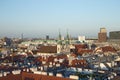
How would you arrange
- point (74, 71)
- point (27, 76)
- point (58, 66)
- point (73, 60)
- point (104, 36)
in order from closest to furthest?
point (27, 76), point (74, 71), point (58, 66), point (73, 60), point (104, 36)

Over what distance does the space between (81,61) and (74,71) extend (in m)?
15.7

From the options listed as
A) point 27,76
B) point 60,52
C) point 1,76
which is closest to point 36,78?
point 27,76

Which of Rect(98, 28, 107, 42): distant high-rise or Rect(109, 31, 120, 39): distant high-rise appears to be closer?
Rect(98, 28, 107, 42): distant high-rise

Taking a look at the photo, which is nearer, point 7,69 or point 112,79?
point 112,79

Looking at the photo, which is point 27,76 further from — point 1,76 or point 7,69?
point 7,69

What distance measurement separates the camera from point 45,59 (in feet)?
232

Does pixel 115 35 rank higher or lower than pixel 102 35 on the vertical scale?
lower

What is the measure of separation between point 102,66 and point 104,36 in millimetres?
106075

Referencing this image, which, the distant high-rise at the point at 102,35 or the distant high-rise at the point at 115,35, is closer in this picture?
the distant high-rise at the point at 102,35

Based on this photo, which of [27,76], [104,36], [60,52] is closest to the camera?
[27,76]

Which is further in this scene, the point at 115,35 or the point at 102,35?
the point at 115,35

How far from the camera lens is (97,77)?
42500 millimetres

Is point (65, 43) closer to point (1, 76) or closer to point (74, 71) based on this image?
point (74, 71)

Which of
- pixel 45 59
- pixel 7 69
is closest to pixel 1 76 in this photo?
pixel 7 69
